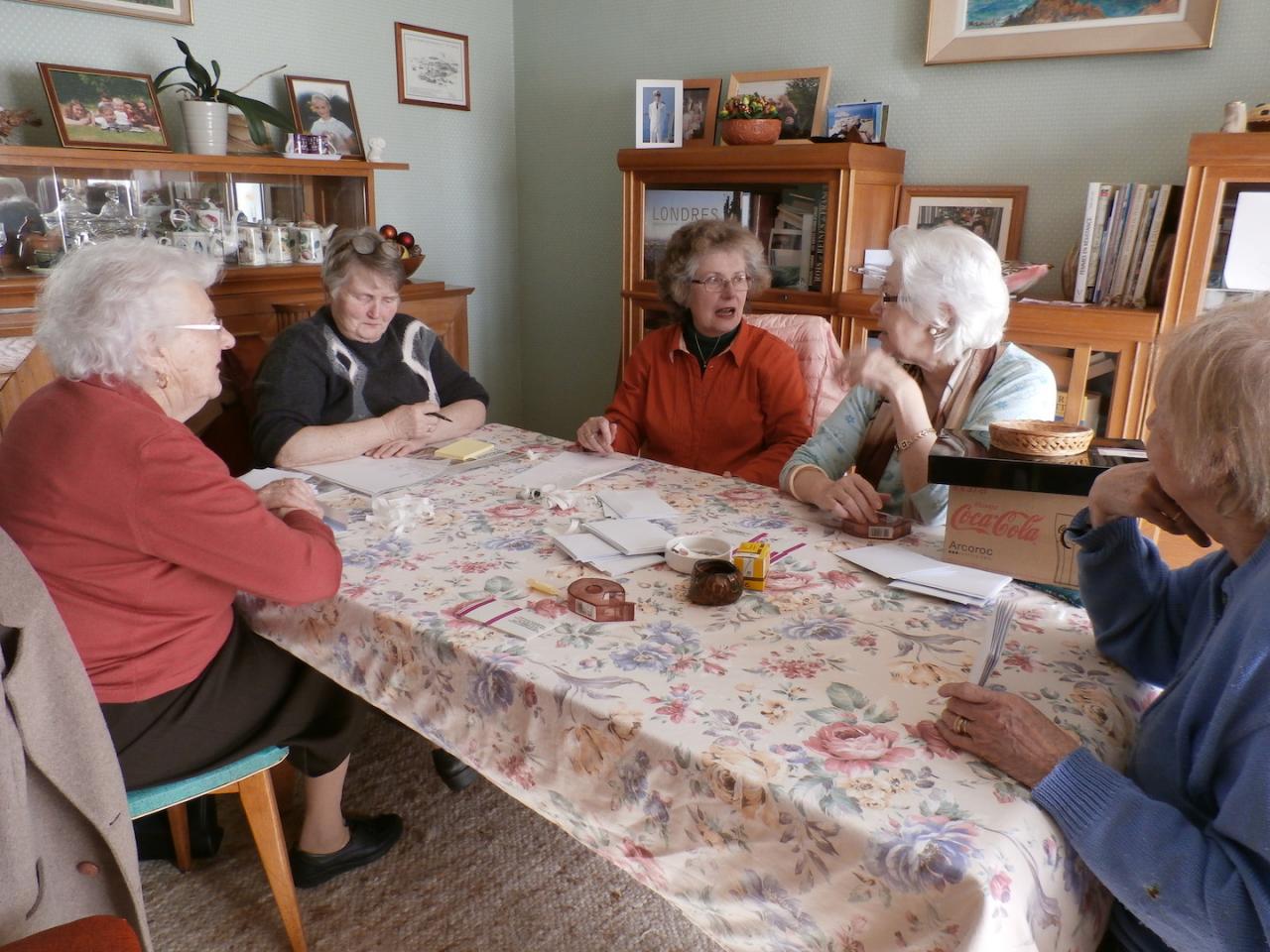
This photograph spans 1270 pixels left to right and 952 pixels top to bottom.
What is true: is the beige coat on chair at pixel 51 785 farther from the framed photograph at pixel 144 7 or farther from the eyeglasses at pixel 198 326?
the framed photograph at pixel 144 7

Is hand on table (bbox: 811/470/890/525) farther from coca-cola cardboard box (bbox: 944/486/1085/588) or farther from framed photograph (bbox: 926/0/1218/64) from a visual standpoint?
framed photograph (bbox: 926/0/1218/64)

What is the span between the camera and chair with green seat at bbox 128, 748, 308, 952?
4.36ft

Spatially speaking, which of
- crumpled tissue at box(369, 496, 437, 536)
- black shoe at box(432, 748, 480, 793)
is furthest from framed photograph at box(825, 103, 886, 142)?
black shoe at box(432, 748, 480, 793)

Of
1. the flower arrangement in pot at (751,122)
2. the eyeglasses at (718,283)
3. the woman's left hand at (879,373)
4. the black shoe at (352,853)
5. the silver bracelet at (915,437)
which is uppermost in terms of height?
the flower arrangement in pot at (751,122)

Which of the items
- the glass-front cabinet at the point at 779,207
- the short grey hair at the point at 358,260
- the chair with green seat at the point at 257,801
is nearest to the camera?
the chair with green seat at the point at 257,801

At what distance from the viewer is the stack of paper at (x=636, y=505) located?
159 centimetres

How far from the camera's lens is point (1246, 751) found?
0.77 m

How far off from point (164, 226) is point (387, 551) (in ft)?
6.07

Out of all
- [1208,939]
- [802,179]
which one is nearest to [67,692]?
[1208,939]

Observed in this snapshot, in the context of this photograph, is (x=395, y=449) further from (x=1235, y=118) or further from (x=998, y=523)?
(x=1235, y=118)

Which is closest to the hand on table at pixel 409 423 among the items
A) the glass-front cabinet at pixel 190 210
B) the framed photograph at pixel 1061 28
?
Answer: the glass-front cabinet at pixel 190 210

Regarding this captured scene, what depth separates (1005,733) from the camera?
87 cm

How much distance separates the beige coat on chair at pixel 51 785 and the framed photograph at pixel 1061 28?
108 inches

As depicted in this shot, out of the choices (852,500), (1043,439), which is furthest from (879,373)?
(1043,439)
